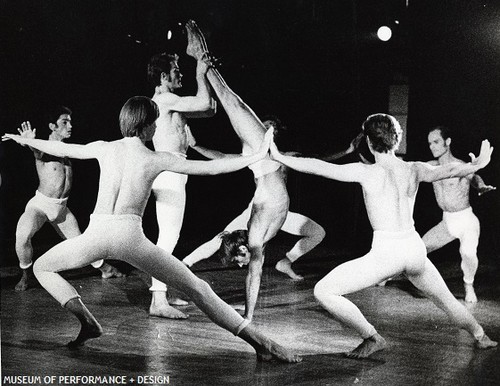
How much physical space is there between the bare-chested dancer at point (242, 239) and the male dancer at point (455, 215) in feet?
3.62

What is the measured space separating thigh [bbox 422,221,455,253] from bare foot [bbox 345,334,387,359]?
2124 mm

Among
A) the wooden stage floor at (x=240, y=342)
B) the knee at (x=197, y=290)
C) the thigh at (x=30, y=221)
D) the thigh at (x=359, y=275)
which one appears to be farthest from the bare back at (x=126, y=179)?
the thigh at (x=30, y=221)

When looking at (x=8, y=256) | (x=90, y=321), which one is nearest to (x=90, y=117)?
(x=8, y=256)

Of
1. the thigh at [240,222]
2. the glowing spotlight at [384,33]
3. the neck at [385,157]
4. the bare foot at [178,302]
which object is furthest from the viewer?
the glowing spotlight at [384,33]

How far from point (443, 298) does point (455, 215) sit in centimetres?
197

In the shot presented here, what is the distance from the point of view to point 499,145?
7.18 meters

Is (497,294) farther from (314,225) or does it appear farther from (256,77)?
(256,77)

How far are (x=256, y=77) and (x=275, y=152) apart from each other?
13.3 feet

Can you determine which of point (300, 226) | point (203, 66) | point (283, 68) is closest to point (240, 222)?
point (300, 226)

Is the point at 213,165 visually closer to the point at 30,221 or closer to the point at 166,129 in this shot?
the point at 166,129

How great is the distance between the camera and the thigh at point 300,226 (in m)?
6.52

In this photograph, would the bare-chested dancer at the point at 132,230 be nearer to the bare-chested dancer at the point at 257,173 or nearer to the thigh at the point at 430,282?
the thigh at the point at 430,282

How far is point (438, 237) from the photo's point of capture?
607 centimetres

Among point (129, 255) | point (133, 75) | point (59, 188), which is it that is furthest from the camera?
point (133, 75)
